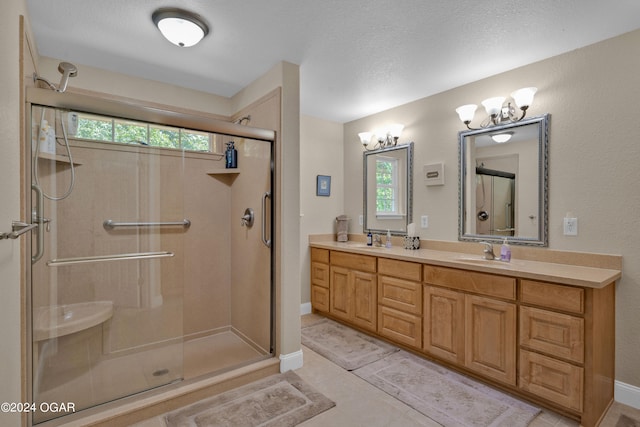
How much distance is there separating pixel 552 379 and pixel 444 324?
70 centimetres

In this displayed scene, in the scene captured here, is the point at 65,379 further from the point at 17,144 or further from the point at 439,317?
the point at 439,317

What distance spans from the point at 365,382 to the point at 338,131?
2.90 m

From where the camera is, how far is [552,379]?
182cm

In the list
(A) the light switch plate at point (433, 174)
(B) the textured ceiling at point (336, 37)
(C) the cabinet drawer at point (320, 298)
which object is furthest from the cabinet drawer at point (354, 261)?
(B) the textured ceiling at point (336, 37)

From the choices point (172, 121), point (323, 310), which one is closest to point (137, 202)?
point (172, 121)

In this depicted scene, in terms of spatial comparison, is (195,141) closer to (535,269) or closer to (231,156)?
(231,156)

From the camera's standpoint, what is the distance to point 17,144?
4.85 feet

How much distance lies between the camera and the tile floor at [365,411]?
180 centimetres

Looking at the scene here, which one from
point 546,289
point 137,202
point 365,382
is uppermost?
point 137,202

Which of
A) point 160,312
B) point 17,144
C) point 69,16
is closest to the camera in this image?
point 17,144

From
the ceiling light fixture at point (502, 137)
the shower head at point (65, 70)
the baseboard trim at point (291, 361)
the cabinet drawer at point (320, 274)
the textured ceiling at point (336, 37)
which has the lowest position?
the baseboard trim at point (291, 361)

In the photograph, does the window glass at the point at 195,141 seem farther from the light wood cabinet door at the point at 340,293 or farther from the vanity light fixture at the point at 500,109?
the vanity light fixture at the point at 500,109

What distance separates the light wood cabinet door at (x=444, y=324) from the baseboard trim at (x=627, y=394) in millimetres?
915

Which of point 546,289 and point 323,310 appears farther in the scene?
point 323,310
